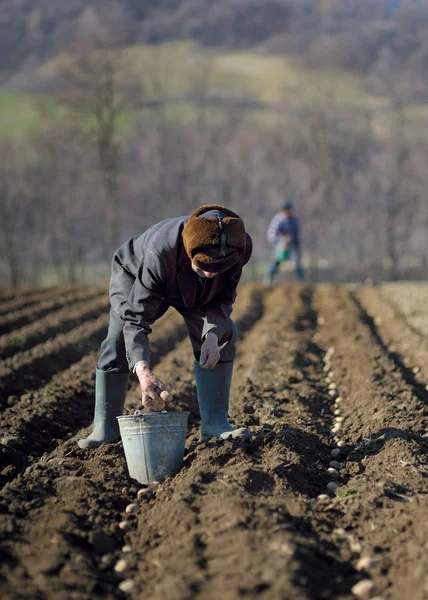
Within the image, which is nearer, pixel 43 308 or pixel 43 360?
pixel 43 360

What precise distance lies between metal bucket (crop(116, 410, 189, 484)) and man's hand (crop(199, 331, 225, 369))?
0.35 metres

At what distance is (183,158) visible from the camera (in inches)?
1388

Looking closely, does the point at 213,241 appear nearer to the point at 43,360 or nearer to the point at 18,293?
the point at 43,360

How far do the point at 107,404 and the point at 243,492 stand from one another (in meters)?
1.46

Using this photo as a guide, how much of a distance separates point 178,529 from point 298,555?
0.68m

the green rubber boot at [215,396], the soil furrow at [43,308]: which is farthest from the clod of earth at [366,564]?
the soil furrow at [43,308]

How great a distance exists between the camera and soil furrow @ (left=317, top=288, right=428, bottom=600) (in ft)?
10.7

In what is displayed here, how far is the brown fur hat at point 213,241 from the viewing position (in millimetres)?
4215

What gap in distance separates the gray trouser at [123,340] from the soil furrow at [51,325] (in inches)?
156

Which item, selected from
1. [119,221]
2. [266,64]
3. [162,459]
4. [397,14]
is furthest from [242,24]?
[162,459]

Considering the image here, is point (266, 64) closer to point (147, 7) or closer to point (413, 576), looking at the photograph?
point (147, 7)

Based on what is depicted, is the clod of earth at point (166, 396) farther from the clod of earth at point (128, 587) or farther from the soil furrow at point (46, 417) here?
the clod of earth at point (128, 587)

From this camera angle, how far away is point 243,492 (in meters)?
3.91

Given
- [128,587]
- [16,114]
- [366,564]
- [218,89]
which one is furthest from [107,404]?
[16,114]
